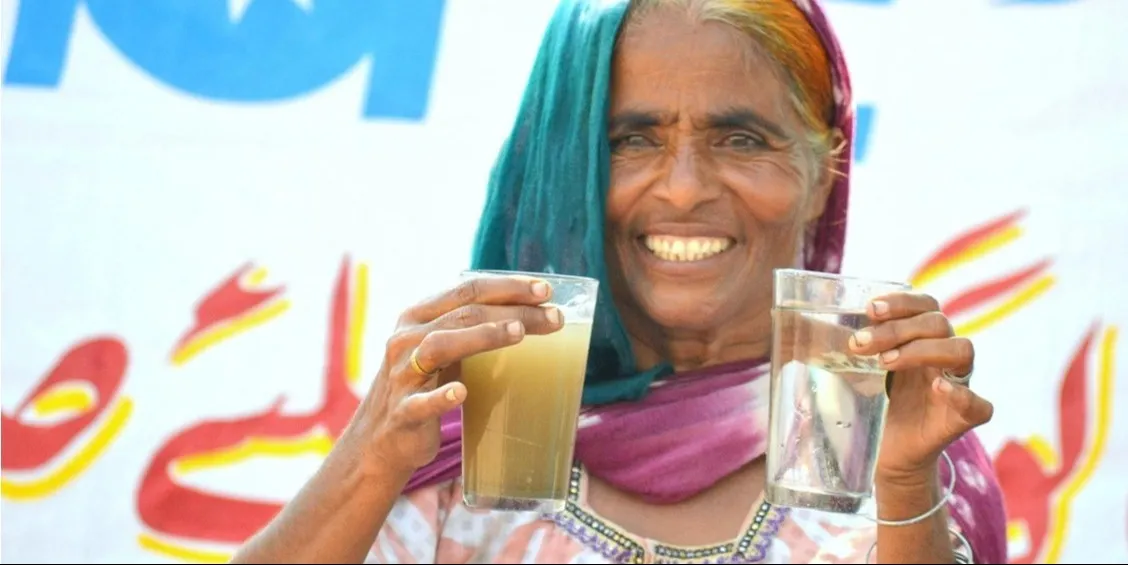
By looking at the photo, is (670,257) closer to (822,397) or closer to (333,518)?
(822,397)

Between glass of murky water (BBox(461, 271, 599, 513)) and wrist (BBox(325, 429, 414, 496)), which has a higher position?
glass of murky water (BBox(461, 271, 599, 513))

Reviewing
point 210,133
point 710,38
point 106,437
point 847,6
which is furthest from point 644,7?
point 106,437

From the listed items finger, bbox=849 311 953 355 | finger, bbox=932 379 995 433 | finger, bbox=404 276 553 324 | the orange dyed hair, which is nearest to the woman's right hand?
finger, bbox=404 276 553 324

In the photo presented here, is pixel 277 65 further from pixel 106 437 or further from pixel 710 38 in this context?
pixel 710 38

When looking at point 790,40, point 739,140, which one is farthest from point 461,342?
point 790,40

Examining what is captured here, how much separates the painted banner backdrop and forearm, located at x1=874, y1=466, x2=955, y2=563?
3.97ft

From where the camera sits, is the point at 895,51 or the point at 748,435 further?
the point at 895,51

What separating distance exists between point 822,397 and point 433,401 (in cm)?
47

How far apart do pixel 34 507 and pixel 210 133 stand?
0.90 meters

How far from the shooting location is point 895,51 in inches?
129

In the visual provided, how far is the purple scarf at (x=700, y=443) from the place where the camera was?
2.23 m

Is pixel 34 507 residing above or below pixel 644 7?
below

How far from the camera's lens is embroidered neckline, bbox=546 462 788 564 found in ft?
7.03

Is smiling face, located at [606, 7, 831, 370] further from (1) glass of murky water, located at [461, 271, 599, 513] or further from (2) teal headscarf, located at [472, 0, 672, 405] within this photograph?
(1) glass of murky water, located at [461, 271, 599, 513]
